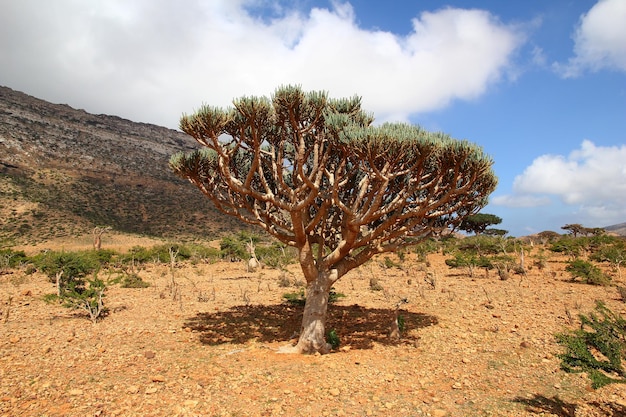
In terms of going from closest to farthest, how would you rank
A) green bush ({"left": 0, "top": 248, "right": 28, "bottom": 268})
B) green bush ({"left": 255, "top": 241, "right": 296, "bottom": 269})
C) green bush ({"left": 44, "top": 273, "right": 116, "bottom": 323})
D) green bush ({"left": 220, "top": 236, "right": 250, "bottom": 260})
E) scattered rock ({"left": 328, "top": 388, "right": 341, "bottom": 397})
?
scattered rock ({"left": 328, "top": 388, "right": 341, "bottom": 397}) → green bush ({"left": 44, "top": 273, "right": 116, "bottom": 323}) → green bush ({"left": 0, "top": 248, "right": 28, "bottom": 268}) → green bush ({"left": 255, "top": 241, "right": 296, "bottom": 269}) → green bush ({"left": 220, "top": 236, "right": 250, "bottom": 260})

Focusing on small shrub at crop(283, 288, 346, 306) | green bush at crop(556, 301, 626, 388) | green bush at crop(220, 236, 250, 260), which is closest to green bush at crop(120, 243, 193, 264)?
green bush at crop(220, 236, 250, 260)

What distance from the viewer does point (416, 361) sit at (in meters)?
7.20

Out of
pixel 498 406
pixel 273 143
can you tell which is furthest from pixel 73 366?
pixel 498 406

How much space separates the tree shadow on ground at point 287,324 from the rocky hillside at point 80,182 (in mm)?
37066

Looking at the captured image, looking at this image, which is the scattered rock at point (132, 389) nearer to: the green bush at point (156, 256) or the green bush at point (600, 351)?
the green bush at point (600, 351)

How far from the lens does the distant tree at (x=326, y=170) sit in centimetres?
719

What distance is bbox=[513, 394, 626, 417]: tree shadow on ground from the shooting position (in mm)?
4949

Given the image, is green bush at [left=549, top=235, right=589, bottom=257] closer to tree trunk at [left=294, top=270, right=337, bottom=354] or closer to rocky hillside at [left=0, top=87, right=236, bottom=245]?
tree trunk at [left=294, top=270, right=337, bottom=354]

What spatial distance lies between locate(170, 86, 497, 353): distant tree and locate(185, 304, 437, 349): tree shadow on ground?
149 cm

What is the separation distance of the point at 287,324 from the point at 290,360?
2873 millimetres

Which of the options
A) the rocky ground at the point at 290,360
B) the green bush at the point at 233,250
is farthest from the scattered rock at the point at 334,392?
the green bush at the point at 233,250

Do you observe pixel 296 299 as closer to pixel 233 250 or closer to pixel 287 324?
pixel 287 324

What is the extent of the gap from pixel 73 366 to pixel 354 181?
690 centimetres

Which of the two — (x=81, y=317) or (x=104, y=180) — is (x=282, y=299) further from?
(x=104, y=180)
